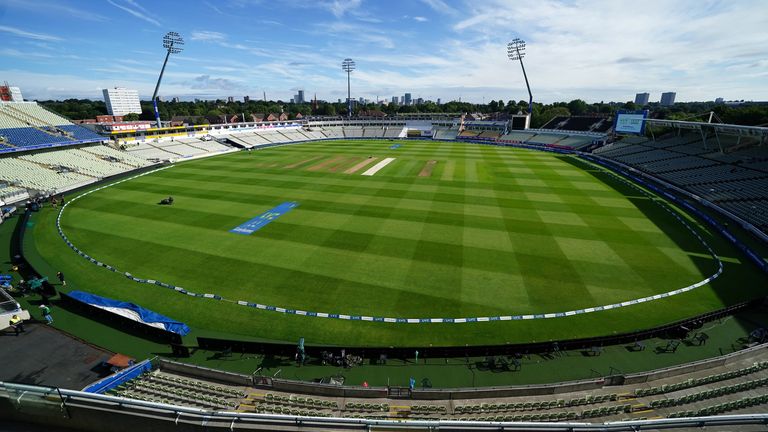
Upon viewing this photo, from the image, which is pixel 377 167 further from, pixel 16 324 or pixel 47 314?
pixel 16 324

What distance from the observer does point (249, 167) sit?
62.8 m

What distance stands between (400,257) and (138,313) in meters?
17.0

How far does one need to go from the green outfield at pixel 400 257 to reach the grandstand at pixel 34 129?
18.8 meters

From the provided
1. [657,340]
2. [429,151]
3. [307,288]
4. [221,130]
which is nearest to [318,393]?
[307,288]

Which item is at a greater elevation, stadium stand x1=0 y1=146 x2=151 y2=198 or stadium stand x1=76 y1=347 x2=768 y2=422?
stadium stand x1=0 y1=146 x2=151 y2=198

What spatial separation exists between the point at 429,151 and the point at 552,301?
213 feet

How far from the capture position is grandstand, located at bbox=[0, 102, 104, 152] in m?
52.2

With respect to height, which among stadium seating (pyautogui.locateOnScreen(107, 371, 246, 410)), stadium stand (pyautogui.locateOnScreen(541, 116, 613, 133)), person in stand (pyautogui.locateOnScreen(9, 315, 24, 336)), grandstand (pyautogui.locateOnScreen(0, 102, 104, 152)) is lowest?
stadium seating (pyautogui.locateOnScreen(107, 371, 246, 410))

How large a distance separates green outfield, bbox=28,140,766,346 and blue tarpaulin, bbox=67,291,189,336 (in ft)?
4.18

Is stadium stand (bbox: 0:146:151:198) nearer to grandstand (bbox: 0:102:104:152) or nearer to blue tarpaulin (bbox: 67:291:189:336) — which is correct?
grandstand (bbox: 0:102:104:152)

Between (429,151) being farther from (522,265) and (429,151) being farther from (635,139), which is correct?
(522,265)

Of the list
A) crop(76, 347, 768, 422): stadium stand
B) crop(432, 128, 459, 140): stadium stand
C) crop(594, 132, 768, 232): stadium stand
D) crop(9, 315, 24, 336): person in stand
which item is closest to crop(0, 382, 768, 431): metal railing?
crop(76, 347, 768, 422): stadium stand

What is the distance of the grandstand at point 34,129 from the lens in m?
52.2

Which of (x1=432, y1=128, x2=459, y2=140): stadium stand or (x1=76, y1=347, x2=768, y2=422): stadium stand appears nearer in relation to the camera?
(x1=76, y1=347, x2=768, y2=422): stadium stand
